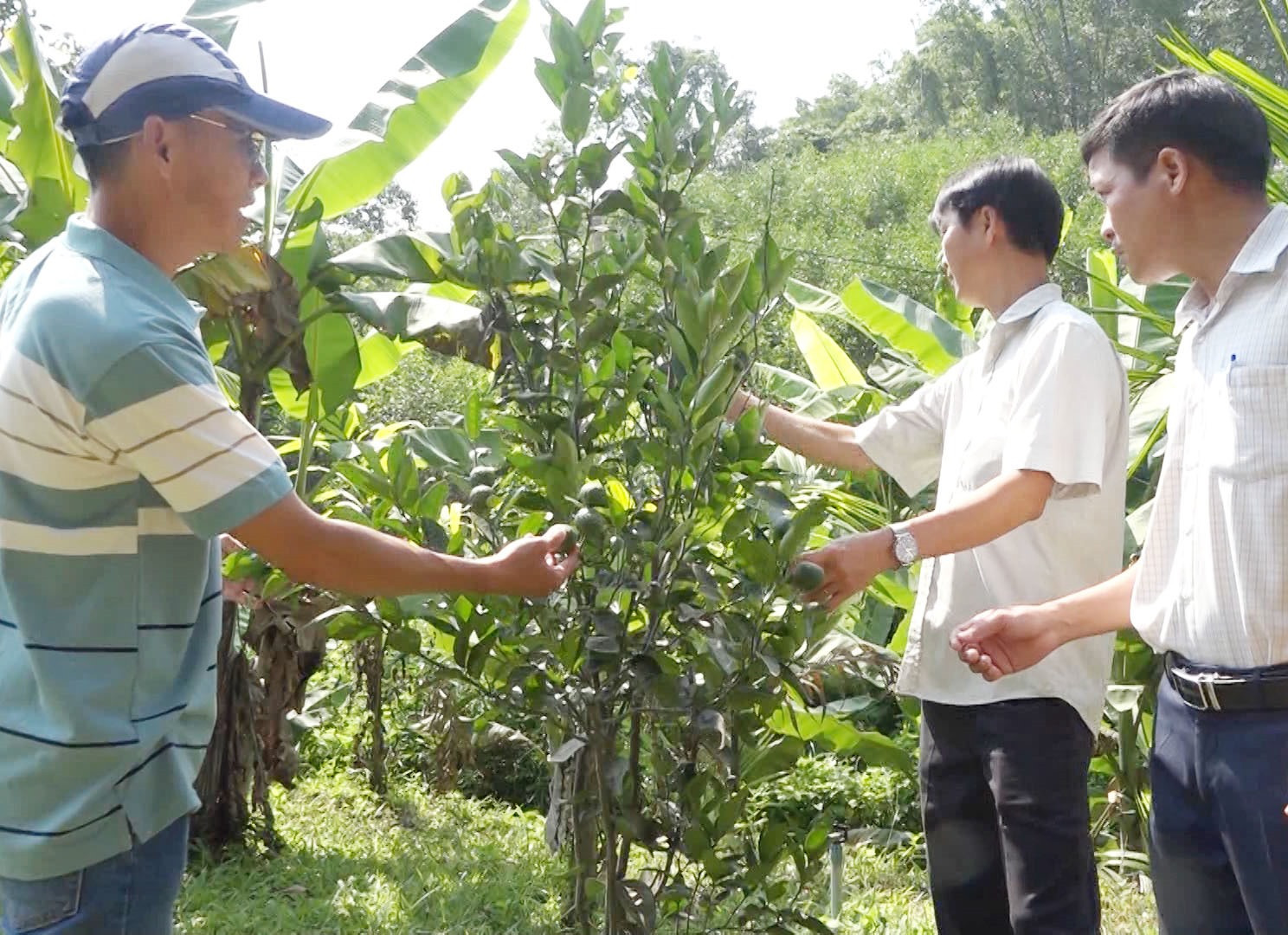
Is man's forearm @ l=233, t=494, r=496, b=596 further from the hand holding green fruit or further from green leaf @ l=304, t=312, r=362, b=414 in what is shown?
green leaf @ l=304, t=312, r=362, b=414

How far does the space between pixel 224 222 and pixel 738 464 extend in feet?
2.61

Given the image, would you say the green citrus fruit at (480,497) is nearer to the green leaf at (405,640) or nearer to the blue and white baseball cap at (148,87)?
the green leaf at (405,640)

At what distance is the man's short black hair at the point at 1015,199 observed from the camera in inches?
92.5

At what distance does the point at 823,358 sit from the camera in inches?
205

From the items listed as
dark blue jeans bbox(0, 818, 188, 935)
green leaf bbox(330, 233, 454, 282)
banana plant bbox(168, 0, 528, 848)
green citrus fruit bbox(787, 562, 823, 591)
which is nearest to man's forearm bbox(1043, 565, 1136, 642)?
green citrus fruit bbox(787, 562, 823, 591)

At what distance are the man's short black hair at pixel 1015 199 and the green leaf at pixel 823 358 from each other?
264cm

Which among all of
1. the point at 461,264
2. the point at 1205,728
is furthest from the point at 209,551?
the point at 1205,728

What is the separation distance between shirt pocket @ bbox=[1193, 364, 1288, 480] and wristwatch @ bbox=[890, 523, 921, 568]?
52 centimetres

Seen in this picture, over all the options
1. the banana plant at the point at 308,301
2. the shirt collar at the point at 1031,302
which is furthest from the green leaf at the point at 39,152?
the shirt collar at the point at 1031,302

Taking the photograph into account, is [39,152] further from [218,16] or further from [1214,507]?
[1214,507]

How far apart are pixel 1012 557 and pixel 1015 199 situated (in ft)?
2.09

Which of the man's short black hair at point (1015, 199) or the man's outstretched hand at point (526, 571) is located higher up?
the man's short black hair at point (1015, 199)

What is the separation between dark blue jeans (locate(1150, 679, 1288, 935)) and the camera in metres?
1.72

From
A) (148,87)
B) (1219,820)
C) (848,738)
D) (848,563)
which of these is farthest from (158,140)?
(848,738)
